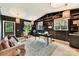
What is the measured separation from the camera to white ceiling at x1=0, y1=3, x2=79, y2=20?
290 cm

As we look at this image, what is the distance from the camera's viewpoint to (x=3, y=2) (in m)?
2.92

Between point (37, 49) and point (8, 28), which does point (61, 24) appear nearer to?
point (37, 49)

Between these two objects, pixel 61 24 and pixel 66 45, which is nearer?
pixel 66 45

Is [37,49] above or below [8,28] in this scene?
below

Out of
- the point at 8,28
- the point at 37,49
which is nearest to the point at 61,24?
the point at 37,49

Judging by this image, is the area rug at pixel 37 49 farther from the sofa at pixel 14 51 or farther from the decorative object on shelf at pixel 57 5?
the decorative object on shelf at pixel 57 5

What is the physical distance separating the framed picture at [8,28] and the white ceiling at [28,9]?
20 centimetres

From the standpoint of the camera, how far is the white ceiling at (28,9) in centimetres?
290

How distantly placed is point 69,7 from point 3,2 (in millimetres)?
1492

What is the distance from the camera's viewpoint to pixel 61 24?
298 centimetres

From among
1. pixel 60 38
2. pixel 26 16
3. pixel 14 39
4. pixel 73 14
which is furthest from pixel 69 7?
pixel 14 39

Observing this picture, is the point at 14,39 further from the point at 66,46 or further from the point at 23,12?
the point at 66,46

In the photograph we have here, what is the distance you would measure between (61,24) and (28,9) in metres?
0.84

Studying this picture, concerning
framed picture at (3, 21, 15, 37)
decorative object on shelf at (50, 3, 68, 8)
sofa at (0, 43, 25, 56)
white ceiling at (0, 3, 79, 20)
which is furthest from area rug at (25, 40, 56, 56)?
decorative object on shelf at (50, 3, 68, 8)
